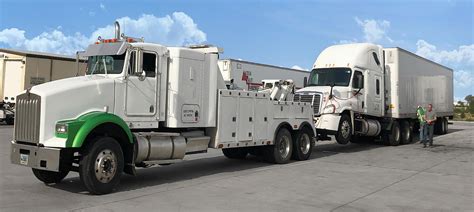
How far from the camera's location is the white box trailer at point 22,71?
22578 mm

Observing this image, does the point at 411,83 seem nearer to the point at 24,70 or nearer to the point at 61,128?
the point at 61,128

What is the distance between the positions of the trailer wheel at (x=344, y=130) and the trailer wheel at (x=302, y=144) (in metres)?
1.83

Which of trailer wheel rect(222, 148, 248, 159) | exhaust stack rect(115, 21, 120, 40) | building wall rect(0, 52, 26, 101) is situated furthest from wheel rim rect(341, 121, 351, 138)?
building wall rect(0, 52, 26, 101)

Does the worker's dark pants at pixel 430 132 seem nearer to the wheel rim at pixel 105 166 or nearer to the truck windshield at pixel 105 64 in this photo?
the truck windshield at pixel 105 64

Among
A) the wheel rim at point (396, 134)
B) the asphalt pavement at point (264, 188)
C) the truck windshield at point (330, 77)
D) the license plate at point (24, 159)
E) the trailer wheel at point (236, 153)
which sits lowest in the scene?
the asphalt pavement at point (264, 188)

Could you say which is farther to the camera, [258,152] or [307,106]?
[307,106]

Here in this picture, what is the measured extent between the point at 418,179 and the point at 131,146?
21.2ft

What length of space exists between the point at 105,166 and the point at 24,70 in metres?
17.1

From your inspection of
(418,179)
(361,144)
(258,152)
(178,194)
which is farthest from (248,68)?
A: (178,194)

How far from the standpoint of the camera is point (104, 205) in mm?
6957

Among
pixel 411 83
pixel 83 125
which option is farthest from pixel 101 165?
pixel 411 83

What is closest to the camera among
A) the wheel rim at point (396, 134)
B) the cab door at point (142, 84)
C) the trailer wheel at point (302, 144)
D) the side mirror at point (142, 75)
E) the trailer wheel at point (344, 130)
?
the cab door at point (142, 84)

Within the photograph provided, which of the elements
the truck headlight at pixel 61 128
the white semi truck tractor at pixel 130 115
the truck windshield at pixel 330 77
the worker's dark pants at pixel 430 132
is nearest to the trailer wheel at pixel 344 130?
the truck windshield at pixel 330 77

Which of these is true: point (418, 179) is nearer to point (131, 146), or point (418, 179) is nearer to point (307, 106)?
point (307, 106)
